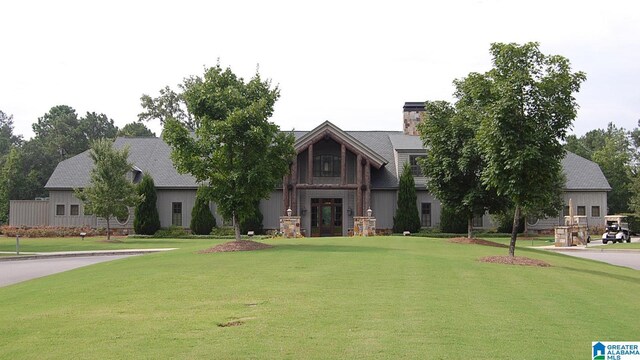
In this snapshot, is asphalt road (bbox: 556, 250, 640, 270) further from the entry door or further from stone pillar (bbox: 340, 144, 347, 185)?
the entry door

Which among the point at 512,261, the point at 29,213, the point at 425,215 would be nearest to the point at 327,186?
the point at 425,215

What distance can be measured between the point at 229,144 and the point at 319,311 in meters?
16.4

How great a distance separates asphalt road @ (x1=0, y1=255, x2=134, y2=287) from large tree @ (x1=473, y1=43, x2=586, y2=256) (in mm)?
15191

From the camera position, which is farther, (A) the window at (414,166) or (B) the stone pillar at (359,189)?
(A) the window at (414,166)

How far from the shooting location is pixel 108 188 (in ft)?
135

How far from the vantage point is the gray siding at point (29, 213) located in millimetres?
49875

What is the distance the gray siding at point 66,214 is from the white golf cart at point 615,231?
36.0 m

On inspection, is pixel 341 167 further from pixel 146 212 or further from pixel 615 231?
pixel 615 231

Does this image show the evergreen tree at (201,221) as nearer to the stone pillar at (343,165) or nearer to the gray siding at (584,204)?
the stone pillar at (343,165)

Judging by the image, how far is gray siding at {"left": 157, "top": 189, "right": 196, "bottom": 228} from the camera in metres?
48.7

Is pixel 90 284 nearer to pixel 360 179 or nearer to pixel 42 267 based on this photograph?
pixel 42 267

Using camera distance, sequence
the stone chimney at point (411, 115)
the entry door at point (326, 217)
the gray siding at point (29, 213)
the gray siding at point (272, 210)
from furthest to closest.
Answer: the stone chimney at point (411, 115), the gray siding at point (29, 213), the gray siding at point (272, 210), the entry door at point (326, 217)

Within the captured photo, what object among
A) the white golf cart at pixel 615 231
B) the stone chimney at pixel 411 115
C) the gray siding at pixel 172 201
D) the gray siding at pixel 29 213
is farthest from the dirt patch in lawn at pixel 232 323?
the stone chimney at pixel 411 115

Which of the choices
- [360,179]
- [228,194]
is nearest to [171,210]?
[360,179]
